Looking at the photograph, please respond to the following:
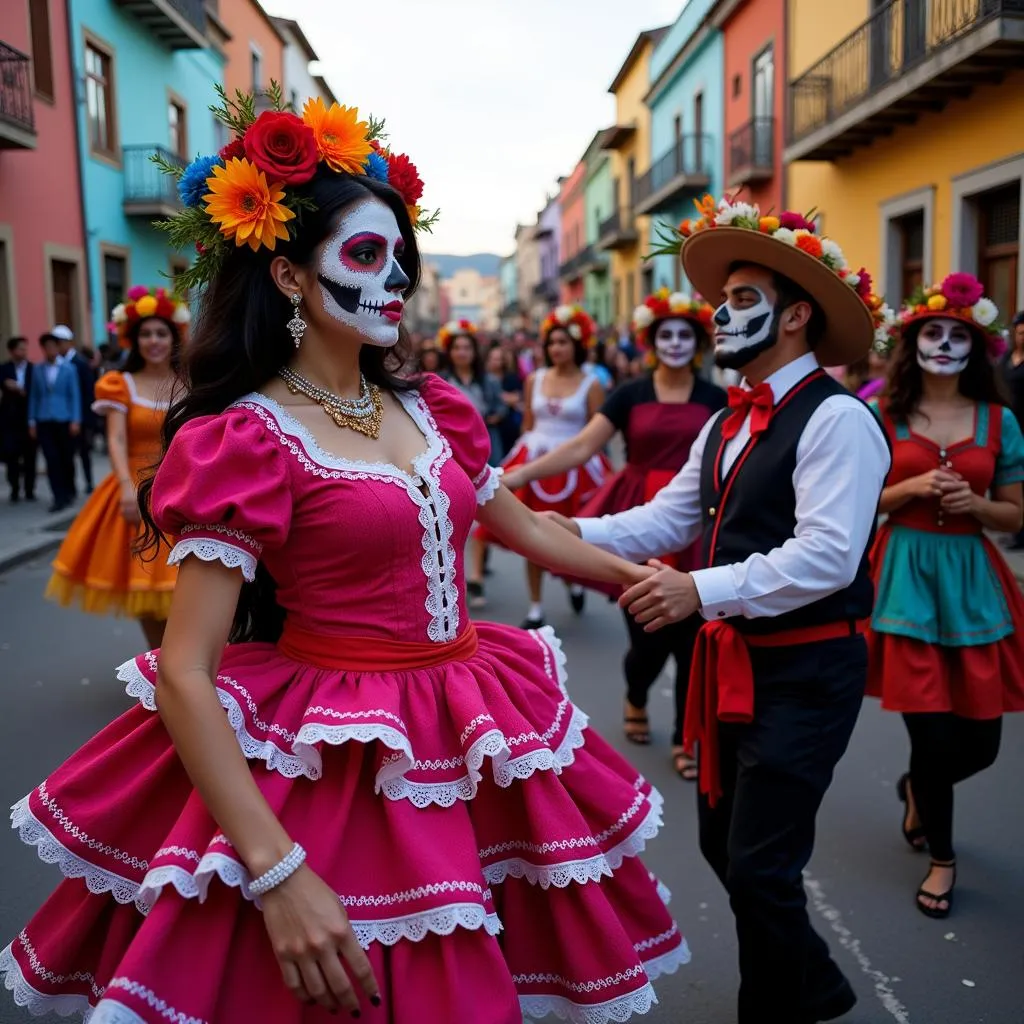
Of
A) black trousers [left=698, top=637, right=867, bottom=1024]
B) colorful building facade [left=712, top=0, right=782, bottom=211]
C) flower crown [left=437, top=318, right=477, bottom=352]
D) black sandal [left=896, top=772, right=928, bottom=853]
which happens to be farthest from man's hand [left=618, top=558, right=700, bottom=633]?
colorful building facade [left=712, top=0, right=782, bottom=211]

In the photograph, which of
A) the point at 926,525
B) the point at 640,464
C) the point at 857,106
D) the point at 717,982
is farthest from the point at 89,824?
the point at 857,106

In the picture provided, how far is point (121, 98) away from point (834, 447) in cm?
1962

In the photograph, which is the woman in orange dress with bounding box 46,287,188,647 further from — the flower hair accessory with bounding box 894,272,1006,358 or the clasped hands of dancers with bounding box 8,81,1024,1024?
the flower hair accessory with bounding box 894,272,1006,358

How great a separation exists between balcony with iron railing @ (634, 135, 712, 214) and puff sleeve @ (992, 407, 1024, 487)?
21020 millimetres

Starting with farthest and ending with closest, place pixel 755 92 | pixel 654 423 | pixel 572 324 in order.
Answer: pixel 755 92, pixel 572 324, pixel 654 423

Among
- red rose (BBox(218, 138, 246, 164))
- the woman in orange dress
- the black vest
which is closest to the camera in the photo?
red rose (BBox(218, 138, 246, 164))

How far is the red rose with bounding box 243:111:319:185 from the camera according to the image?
2.09 m

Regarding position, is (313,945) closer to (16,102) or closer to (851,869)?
(851,869)

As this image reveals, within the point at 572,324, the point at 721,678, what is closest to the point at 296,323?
the point at 721,678

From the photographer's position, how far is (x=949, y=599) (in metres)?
3.78

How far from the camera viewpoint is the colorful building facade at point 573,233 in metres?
45.1

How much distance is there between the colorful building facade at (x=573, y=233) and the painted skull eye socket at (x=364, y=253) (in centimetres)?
4036

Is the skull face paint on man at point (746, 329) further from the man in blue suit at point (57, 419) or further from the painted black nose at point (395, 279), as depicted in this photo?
the man in blue suit at point (57, 419)

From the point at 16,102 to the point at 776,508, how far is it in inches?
598
